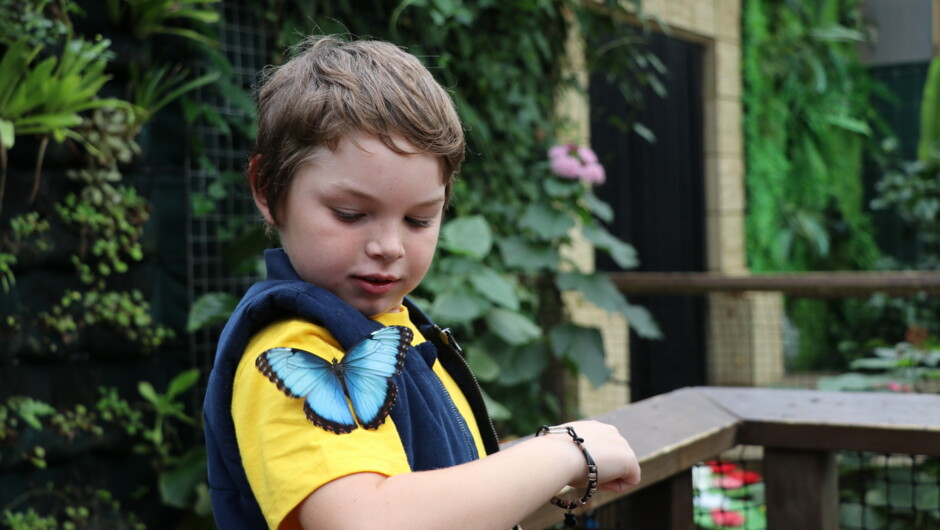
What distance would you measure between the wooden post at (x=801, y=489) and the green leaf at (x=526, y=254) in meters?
1.93

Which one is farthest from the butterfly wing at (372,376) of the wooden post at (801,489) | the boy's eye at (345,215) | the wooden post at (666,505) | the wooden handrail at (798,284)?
the wooden handrail at (798,284)

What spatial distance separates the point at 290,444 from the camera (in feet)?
2.53

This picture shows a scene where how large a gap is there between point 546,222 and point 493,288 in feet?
1.82

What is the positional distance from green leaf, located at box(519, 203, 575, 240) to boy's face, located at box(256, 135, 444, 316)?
2580mm

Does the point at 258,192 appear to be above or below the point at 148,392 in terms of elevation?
above

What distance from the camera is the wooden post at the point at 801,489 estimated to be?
1552mm

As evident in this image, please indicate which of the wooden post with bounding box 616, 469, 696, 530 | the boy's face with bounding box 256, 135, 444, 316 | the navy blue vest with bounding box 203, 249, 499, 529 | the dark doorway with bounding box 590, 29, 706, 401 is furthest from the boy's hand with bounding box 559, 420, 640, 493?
the dark doorway with bounding box 590, 29, 706, 401

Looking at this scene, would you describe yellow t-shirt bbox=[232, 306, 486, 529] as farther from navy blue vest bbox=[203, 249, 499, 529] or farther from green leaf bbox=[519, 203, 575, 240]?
green leaf bbox=[519, 203, 575, 240]

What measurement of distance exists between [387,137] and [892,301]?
766cm

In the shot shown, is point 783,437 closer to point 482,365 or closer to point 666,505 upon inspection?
point 666,505

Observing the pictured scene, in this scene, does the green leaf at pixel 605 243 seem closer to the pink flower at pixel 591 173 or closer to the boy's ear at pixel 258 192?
the pink flower at pixel 591 173

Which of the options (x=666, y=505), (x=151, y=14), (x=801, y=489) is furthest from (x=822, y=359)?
(x=666, y=505)

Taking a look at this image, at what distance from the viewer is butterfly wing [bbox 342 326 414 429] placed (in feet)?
2.60

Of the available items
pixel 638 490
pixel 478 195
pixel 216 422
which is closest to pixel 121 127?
pixel 478 195
